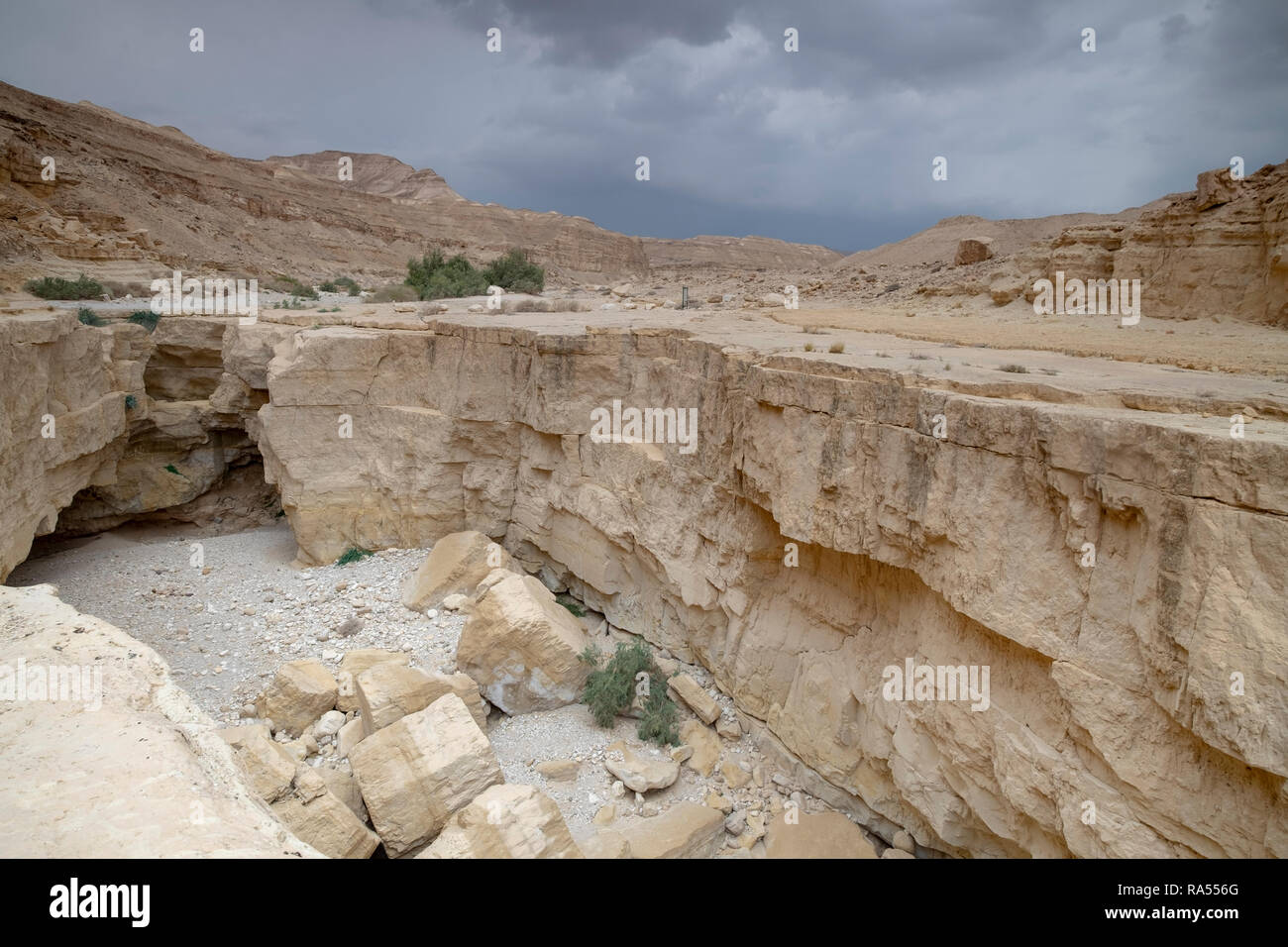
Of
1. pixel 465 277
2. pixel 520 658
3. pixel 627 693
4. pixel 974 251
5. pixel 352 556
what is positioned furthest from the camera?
pixel 465 277

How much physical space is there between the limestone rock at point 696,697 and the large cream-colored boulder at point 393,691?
8.01 ft

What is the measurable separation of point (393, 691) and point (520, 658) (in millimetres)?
1525

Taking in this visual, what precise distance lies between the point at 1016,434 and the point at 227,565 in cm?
1120

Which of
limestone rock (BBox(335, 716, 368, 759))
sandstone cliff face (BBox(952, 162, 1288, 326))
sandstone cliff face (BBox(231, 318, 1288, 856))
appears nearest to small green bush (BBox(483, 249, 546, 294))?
sandstone cliff face (BBox(231, 318, 1288, 856))

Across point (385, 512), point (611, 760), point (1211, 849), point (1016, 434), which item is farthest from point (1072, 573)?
point (385, 512)

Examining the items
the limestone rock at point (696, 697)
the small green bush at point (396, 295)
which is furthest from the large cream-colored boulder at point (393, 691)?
the small green bush at point (396, 295)

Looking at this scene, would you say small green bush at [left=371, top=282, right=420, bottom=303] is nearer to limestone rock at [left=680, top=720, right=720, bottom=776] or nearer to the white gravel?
the white gravel

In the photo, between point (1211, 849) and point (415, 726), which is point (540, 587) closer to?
point (415, 726)

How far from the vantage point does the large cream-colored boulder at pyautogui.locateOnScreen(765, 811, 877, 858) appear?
6.27m

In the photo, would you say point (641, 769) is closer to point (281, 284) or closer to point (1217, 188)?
point (1217, 188)

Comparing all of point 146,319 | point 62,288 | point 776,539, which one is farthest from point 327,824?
point 62,288

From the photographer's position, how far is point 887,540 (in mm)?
5789

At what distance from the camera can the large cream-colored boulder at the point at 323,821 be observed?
535 cm

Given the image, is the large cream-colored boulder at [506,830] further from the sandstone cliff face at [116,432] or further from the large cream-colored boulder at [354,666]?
the sandstone cliff face at [116,432]
